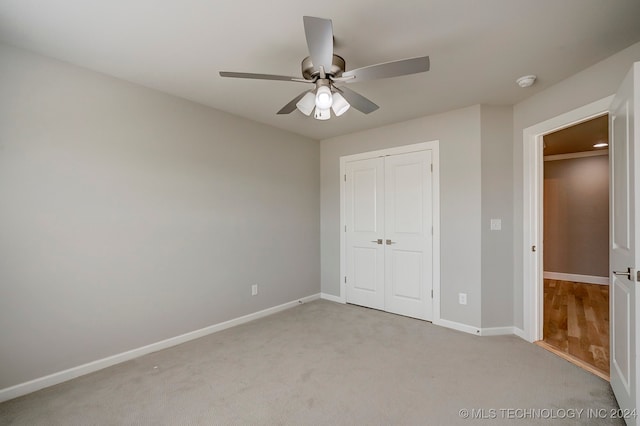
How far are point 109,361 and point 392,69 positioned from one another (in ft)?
10.1

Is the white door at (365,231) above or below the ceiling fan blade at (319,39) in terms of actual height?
below

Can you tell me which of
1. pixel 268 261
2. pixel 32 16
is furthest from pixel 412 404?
pixel 32 16

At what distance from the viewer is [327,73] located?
1875 millimetres

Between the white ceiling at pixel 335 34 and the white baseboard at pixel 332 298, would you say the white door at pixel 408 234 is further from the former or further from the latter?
the white ceiling at pixel 335 34

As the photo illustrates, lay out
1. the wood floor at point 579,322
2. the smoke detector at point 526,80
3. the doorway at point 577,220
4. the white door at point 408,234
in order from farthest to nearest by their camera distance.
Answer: the doorway at point 577,220 → the white door at point 408,234 → the wood floor at point 579,322 → the smoke detector at point 526,80

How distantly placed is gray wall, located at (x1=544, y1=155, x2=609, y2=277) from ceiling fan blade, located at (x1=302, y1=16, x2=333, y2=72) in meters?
5.89

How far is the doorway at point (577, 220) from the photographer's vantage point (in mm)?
4398

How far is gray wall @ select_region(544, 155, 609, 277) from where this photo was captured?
17.4 ft

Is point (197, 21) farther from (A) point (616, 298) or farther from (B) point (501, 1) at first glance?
(A) point (616, 298)

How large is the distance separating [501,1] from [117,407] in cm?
338

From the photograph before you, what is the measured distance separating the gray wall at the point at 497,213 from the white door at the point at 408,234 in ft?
1.91

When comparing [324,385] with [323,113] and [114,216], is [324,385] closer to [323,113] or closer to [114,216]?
[323,113]

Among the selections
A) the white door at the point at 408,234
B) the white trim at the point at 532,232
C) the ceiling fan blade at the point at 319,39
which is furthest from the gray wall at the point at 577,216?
the ceiling fan blade at the point at 319,39

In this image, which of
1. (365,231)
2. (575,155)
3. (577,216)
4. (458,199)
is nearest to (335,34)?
(458,199)
